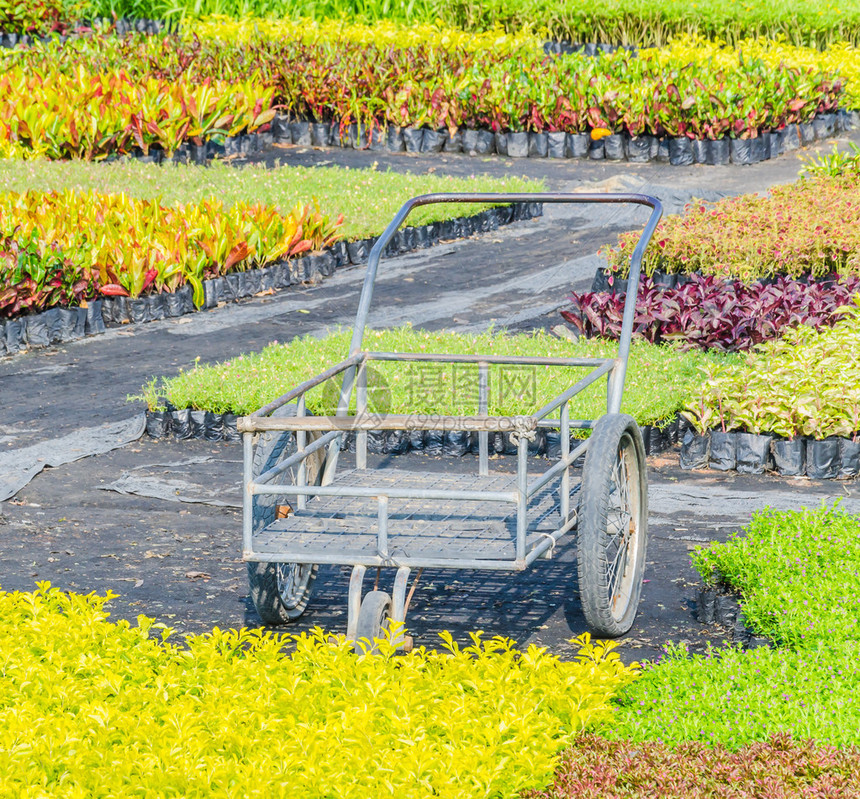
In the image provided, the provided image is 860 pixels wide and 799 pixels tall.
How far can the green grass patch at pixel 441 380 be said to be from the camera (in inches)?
289

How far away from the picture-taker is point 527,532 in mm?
4430

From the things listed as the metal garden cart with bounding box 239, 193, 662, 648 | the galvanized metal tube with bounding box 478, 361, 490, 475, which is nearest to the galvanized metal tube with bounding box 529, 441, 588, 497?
the metal garden cart with bounding box 239, 193, 662, 648

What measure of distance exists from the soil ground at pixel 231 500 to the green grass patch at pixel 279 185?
115cm

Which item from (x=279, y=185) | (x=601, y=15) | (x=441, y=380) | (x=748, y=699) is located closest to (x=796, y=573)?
(x=748, y=699)

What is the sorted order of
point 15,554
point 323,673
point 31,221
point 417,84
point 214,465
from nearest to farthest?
1. point 323,673
2. point 15,554
3. point 214,465
4. point 31,221
5. point 417,84

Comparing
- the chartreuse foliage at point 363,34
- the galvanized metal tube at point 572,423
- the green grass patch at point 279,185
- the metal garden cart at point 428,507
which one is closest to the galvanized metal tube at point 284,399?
the metal garden cart at point 428,507

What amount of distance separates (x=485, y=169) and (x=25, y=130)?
564cm

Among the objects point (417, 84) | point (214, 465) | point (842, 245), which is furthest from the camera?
point (417, 84)

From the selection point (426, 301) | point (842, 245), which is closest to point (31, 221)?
point (426, 301)

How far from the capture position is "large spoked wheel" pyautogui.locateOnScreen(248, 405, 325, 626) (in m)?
4.72

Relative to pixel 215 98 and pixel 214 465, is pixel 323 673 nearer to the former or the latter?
pixel 214 465

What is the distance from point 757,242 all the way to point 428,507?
602cm

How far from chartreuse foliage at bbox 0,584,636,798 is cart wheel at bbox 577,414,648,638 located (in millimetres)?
439

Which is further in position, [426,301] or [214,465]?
[426,301]
